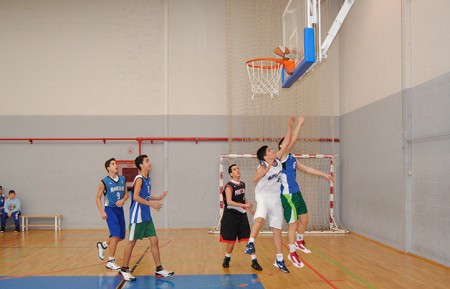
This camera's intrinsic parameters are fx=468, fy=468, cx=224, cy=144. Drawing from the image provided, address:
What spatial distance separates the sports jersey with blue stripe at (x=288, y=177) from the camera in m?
7.20

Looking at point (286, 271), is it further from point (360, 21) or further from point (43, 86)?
point (43, 86)

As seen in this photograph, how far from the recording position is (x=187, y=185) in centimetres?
1334

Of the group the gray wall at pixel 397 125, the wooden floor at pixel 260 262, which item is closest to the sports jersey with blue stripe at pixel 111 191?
the wooden floor at pixel 260 262

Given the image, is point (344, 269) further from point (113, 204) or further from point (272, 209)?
point (113, 204)

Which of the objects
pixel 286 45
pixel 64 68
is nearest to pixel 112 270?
pixel 286 45

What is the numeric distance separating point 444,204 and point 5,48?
12044 millimetres

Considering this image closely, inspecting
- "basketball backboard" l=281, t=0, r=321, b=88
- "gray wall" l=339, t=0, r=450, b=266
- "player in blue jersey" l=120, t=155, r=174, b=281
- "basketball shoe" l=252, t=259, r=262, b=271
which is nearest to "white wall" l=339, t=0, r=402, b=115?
"gray wall" l=339, t=0, r=450, b=266

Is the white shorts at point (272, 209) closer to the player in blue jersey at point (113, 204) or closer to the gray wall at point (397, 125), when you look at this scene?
the player in blue jersey at point (113, 204)

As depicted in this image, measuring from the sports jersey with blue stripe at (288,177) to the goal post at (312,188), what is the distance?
4.88 m

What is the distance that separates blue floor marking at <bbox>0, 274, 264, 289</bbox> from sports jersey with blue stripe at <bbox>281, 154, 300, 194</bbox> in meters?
1.39

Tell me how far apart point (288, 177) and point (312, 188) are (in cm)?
578

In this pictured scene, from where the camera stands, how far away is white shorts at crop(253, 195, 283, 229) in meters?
6.95

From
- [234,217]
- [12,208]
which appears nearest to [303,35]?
[234,217]

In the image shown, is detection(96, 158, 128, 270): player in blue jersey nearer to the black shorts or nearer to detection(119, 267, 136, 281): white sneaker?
detection(119, 267, 136, 281): white sneaker
